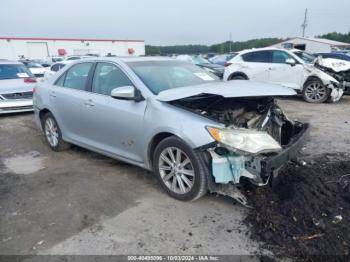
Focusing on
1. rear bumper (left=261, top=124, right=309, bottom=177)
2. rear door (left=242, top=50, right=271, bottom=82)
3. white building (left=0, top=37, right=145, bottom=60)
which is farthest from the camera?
white building (left=0, top=37, right=145, bottom=60)

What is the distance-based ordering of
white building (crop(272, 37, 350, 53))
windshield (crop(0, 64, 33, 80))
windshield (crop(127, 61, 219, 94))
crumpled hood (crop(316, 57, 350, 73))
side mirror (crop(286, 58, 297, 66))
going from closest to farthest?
windshield (crop(127, 61, 219, 94)), windshield (crop(0, 64, 33, 80)), crumpled hood (crop(316, 57, 350, 73)), side mirror (crop(286, 58, 297, 66)), white building (crop(272, 37, 350, 53))

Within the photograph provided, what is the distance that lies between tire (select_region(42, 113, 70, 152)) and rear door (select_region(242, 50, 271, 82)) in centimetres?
749

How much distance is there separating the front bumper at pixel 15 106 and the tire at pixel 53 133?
3246 millimetres

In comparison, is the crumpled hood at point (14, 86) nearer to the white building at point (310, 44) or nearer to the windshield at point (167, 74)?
the windshield at point (167, 74)

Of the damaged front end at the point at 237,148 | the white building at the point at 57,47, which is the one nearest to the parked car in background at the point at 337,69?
the damaged front end at the point at 237,148

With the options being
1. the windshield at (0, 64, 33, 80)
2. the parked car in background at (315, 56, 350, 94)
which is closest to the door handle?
the windshield at (0, 64, 33, 80)

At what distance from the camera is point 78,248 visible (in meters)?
2.97

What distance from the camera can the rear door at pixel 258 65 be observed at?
10969 millimetres

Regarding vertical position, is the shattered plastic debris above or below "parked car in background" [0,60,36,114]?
below

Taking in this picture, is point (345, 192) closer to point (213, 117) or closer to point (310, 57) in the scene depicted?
point (213, 117)

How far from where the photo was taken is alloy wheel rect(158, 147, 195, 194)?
142 inches

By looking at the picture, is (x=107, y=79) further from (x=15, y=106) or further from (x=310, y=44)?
(x=310, y=44)

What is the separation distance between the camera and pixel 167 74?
14.8 feet

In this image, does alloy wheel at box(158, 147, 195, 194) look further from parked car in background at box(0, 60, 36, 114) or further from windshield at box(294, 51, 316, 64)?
windshield at box(294, 51, 316, 64)
